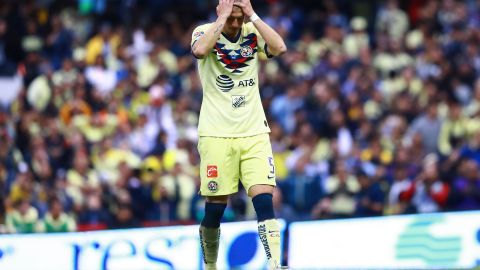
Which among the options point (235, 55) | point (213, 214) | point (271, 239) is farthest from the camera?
point (213, 214)

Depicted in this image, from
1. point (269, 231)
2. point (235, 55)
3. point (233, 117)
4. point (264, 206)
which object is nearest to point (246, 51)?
point (235, 55)

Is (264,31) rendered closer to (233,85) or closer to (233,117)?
(233,85)

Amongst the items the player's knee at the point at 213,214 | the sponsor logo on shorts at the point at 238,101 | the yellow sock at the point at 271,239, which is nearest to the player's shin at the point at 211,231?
the player's knee at the point at 213,214

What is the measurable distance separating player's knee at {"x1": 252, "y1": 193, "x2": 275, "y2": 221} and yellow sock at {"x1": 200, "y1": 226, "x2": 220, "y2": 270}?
67cm

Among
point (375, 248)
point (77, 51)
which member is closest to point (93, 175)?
point (77, 51)

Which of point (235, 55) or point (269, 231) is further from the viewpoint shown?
point (235, 55)

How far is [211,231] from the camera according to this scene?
11578 millimetres

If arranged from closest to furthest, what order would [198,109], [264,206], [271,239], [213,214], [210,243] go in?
[271,239] < [264,206] < [213,214] < [210,243] < [198,109]

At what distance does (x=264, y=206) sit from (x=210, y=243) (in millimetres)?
843

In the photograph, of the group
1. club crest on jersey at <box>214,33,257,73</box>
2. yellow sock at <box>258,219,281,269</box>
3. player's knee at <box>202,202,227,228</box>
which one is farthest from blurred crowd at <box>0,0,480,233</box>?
yellow sock at <box>258,219,281,269</box>

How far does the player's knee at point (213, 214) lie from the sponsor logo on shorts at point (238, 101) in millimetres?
889

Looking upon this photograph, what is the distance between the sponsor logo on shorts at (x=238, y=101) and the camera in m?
11.3

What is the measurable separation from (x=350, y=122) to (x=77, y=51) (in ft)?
16.4

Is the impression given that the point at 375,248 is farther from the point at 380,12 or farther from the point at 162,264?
the point at 380,12
